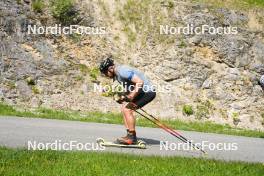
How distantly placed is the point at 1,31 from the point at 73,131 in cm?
1164

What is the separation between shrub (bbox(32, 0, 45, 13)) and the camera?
2434cm

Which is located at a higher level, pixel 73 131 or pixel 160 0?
pixel 160 0

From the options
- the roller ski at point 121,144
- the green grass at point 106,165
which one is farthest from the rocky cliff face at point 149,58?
the green grass at point 106,165

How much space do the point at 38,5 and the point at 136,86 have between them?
Result: 15.5m

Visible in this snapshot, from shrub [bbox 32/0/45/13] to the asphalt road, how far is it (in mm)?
11527

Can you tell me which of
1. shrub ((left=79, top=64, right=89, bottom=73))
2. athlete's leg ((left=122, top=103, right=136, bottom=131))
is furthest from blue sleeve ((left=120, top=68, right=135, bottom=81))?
shrub ((left=79, top=64, right=89, bottom=73))

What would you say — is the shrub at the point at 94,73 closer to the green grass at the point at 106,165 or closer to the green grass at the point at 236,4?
the green grass at the point at 236,4

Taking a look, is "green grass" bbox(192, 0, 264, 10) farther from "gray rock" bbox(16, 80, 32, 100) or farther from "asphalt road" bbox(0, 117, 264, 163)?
"asphalt road" bbox(0, 117, 264, 163)

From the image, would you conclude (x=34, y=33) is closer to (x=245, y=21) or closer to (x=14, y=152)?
(x=245, y=21)

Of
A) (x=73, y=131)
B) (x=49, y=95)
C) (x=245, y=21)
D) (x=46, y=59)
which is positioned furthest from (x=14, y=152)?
(x=245, y=21)

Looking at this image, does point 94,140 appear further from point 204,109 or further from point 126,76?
point 204,109

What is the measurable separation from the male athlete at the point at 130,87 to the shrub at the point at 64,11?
1492cm

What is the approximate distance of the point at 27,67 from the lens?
22.0m

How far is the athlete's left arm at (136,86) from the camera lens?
33.9ft
